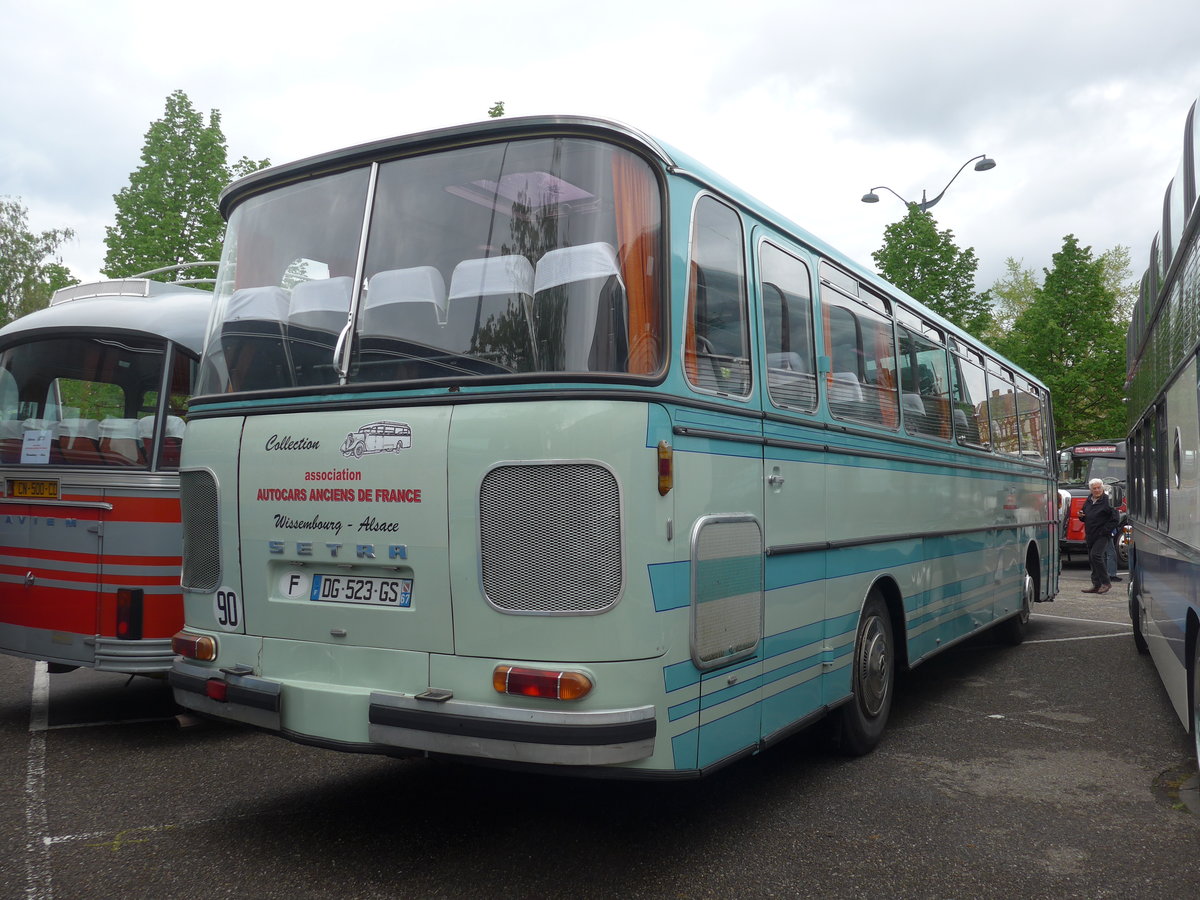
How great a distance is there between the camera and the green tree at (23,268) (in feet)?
152

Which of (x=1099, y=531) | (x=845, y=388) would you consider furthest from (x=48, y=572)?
(x=1099, y=531)

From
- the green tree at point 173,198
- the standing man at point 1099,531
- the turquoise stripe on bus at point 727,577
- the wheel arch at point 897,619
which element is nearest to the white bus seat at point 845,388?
the wheel arch at point 897,619

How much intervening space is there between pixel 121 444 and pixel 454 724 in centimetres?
400

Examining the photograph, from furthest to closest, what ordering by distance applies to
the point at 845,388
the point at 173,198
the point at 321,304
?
the point at 173,198 → the point at 845,388 → the point at 321,304

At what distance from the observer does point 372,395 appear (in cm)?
427

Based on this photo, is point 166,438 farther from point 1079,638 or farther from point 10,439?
point 1079,638

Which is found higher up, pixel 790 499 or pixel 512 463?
pixel 512 463

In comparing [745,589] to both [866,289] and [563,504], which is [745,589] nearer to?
[563,504]

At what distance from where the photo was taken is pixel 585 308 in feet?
12.9

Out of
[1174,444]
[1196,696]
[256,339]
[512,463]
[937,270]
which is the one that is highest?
[937,270]

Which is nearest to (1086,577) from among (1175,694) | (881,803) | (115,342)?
(1175,694)

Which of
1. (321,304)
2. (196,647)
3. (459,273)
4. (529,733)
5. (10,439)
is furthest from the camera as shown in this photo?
(10,439)

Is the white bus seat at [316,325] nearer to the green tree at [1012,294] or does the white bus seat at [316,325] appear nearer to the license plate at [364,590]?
the license plate at [364,590]

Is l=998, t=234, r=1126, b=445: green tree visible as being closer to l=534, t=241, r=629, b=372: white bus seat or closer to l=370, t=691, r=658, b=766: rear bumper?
l=534, t=241, r=629, b=372: white bus seat
